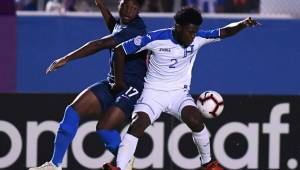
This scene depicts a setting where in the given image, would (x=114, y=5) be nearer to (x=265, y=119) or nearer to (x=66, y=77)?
(x=66, y=77)

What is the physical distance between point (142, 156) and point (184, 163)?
0.47 meters

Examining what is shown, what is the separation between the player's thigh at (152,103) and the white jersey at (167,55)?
0.20 ft

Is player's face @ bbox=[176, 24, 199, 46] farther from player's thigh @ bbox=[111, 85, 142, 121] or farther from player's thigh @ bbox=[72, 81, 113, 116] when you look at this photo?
player's thigh @ bbox=[72, 81, 113, 116]

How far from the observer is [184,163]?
35.8 ft

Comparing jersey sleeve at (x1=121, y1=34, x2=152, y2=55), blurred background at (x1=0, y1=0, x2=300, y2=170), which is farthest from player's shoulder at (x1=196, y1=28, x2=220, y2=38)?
blurred background at (x1=0, y1=0, x2=300, y2=170)

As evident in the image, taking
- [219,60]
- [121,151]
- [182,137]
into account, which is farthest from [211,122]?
[121,151]

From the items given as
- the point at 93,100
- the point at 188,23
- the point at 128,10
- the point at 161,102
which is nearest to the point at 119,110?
the point at 93,100

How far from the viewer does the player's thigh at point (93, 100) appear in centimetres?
912

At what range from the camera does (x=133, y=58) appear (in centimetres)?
938

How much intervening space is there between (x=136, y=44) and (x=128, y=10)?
1.23ft

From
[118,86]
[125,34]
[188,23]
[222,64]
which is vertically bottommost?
[222,64]

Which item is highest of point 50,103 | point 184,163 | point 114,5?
point 114,5

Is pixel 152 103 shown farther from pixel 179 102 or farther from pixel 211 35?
pixel 211 35

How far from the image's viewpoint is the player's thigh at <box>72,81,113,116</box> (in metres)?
9.12
